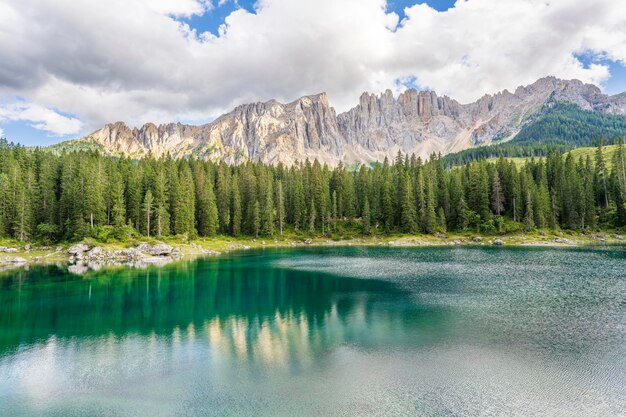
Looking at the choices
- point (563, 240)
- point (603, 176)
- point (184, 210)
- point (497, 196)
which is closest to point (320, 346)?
point (184, 210)

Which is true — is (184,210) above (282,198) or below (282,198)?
below

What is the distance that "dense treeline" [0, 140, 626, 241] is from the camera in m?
97.8

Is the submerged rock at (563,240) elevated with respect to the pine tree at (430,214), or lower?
lower

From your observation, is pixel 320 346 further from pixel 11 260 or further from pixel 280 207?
pixel 280 207

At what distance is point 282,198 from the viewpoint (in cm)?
13700

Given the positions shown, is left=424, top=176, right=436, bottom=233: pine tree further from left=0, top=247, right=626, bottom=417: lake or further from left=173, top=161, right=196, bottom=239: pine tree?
left=173, top=161, right=196, bottom=239: pine tree

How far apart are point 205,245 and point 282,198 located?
37.7 meters

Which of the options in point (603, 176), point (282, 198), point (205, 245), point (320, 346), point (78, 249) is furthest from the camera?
point (282, 198)

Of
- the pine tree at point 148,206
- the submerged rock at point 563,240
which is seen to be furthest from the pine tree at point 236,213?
the submerged rock at point 563,240

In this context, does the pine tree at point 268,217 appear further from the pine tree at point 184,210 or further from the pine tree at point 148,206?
the pine tree at point 148,206

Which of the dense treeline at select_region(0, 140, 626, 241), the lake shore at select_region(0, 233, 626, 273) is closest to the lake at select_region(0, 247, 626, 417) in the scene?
the lake shore at select_region(0, 233, 626, 273)

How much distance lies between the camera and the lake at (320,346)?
65.6 feet

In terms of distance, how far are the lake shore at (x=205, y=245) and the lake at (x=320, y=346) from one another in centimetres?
2753

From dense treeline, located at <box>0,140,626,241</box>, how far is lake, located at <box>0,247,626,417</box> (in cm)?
4704
